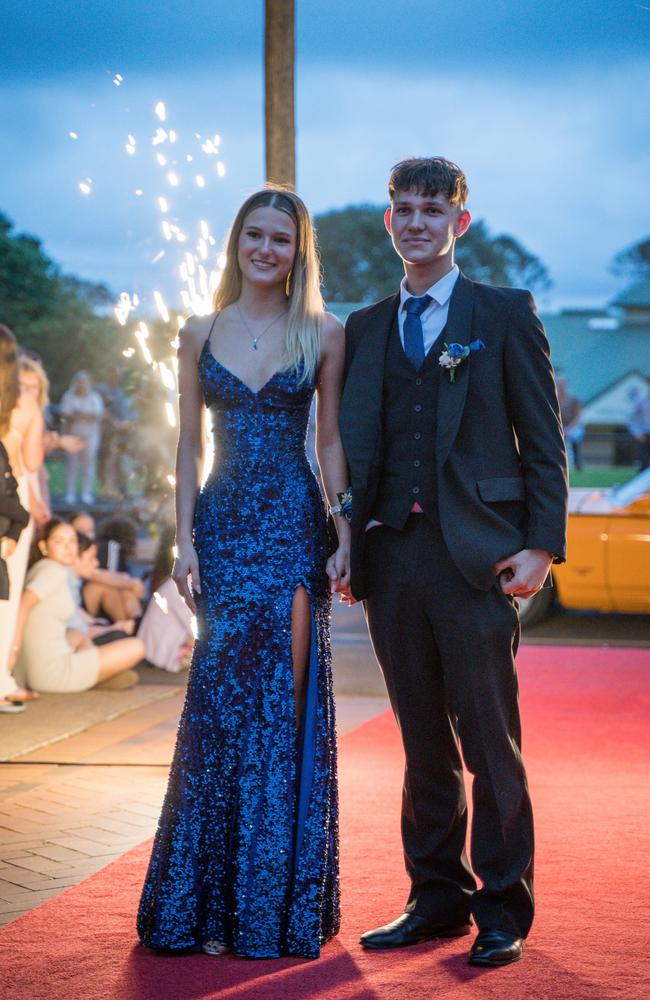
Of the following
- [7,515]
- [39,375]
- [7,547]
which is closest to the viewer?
[7,515]

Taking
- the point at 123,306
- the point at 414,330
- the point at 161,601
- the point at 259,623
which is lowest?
the point at 161,601

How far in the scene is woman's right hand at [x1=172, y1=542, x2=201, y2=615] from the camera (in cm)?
404

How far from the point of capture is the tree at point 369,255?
58031mm

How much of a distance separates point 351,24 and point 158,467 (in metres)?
4.09

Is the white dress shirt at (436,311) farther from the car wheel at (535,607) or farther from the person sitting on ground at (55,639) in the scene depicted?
the car wheel at (535,607)

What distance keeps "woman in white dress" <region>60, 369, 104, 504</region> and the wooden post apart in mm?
12266

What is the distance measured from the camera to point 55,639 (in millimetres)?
8133

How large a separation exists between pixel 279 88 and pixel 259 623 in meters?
5.70

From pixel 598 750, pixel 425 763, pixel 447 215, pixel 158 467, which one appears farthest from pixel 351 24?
pixel 425 763

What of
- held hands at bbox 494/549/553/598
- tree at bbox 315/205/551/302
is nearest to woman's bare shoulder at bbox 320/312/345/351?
held hands at bbox 494/549/553/598

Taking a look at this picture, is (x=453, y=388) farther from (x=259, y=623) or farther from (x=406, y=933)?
(x=406, y=933)

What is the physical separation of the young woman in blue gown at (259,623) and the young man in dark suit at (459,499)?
177mm

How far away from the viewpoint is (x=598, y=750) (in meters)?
6.82

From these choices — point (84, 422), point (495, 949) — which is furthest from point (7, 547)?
point (84, 422)
